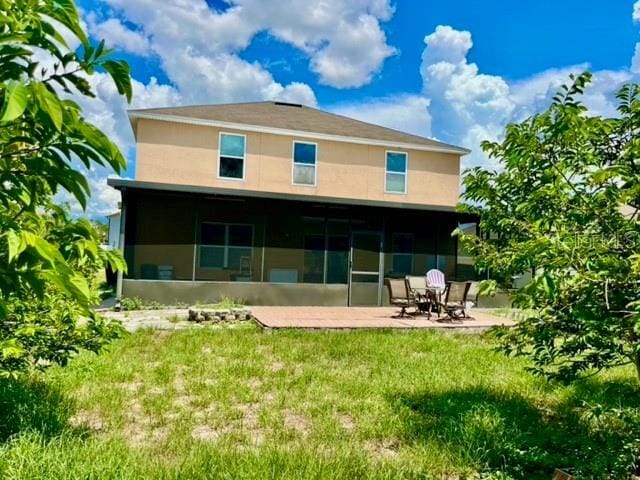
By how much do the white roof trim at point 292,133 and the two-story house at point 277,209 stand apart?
0.04 metres

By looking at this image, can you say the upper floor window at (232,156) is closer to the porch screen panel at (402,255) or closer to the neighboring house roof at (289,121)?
the neighboring house roof at (289,121)

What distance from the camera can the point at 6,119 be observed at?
1.04 metres

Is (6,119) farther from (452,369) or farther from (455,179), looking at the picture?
(455,179)

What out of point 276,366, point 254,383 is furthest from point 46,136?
point 276,366

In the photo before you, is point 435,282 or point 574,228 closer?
point 574,228

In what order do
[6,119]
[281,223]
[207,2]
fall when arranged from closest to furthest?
[6,119] → [281,223] → [207,2]

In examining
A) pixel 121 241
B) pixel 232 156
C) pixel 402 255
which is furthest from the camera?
pixel 232 156

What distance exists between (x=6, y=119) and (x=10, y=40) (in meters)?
0.56

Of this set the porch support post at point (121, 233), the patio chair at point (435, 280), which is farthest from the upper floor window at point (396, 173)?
the porch support post at point (121, 233)

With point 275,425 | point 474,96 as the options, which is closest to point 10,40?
point 275,425

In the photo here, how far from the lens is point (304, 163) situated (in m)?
16.5

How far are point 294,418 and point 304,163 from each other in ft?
42.8

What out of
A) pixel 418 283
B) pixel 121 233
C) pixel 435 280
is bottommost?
pixel 418 283

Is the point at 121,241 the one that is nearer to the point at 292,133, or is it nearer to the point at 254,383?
the point at 292,133
